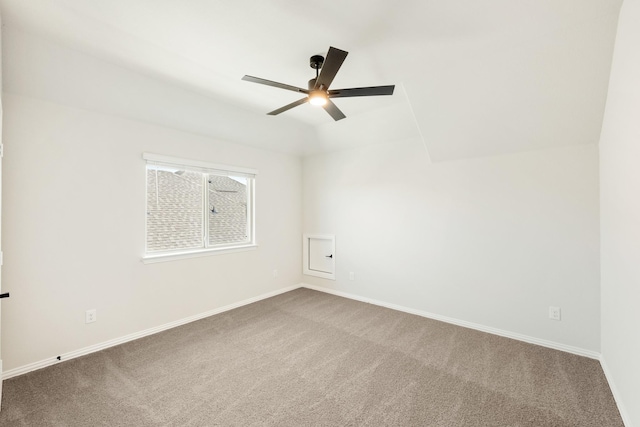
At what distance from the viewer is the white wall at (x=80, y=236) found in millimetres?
2367

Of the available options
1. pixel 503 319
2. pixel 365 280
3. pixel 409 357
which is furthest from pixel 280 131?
pixel 503 319

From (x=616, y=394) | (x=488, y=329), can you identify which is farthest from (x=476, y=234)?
(x=616, y=394)

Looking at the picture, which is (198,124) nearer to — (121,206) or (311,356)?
(121,206)

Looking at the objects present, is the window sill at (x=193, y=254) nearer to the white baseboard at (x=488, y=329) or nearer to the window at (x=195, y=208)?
the window at (x=195, y=208)

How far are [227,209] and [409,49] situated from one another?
9.98 feet

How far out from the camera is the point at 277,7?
5.89 feet

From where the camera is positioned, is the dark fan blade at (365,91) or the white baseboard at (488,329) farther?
the white baseboard at (488,329)

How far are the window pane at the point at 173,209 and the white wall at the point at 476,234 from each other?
2032mm

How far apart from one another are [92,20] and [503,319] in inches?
176

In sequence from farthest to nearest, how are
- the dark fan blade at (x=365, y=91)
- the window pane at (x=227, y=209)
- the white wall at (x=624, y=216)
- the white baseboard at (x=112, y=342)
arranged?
the window pane at (x=227, y=209)
the white baseboard at (x=112, y=342)
the dark fan blade at (x=365, y=91)
the white wall at (x=624, y=216)

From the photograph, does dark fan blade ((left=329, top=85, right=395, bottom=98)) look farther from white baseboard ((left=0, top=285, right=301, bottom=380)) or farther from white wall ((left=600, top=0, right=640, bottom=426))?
white baseboard ((left=0, top=285, right=301, bottom=380))

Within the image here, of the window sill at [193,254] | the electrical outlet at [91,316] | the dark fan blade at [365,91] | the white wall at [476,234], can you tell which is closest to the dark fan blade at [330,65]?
the dark fan blade at [365,91]

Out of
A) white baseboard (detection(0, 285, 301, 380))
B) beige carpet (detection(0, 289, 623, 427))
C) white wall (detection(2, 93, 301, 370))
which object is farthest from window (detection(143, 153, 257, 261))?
beige carpet (detection(0, 289, 623, 427))

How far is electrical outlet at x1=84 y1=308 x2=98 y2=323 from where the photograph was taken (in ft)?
8.86
